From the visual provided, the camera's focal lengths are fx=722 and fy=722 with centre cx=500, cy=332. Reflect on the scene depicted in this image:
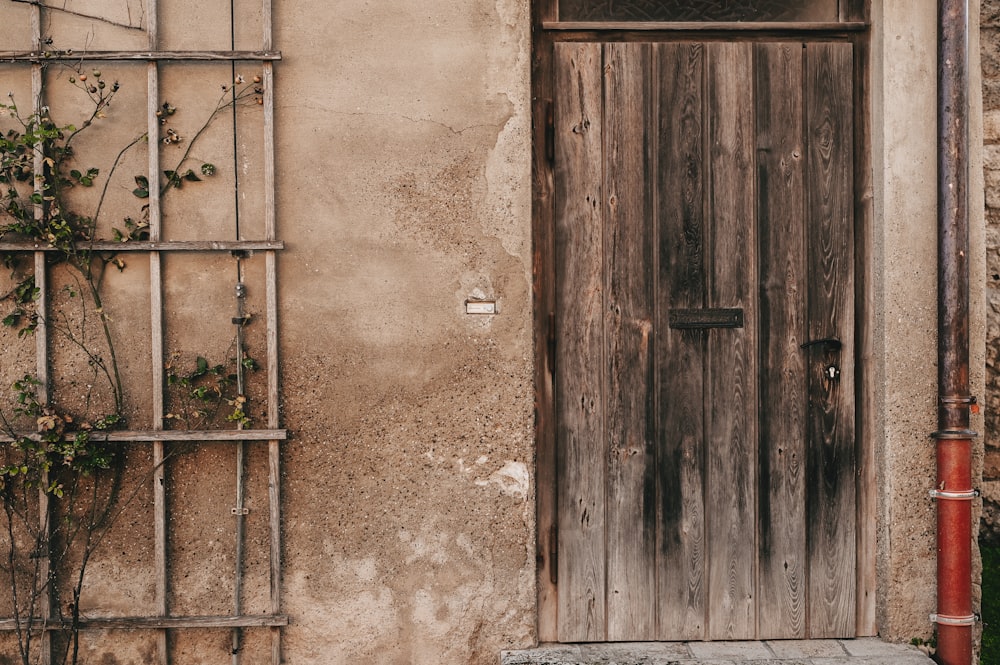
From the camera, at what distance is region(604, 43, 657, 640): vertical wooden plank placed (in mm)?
2820

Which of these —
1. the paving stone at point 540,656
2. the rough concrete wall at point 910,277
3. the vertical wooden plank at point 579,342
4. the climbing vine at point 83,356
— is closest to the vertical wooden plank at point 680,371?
the vertical wooden plank at point 579,342

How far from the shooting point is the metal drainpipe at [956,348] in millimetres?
2631

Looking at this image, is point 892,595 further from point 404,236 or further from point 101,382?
point 101,382

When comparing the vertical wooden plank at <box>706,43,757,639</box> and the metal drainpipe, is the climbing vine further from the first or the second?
the metal drainpipe

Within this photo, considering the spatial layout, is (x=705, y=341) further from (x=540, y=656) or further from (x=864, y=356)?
(x=540, y=656)

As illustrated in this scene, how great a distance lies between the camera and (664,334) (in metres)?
2.84

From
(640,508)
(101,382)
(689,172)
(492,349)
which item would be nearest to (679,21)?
(689,172)

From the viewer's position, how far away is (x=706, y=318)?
2826mm

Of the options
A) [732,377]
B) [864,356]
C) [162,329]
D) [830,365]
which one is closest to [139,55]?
[162,329]

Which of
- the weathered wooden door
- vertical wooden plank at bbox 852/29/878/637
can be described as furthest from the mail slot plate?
vertical wooden plank at bbox 852/29/878/637

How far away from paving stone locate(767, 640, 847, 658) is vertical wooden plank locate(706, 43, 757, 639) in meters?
0.11

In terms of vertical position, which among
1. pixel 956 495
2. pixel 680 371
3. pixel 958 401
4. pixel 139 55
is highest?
pixel 139 55

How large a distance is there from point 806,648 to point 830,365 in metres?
1.10

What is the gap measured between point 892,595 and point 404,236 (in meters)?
2.29
